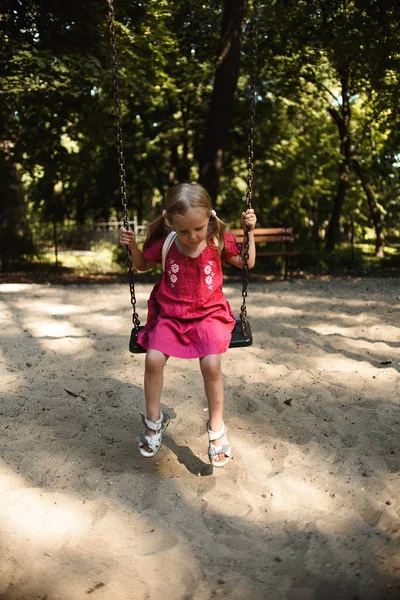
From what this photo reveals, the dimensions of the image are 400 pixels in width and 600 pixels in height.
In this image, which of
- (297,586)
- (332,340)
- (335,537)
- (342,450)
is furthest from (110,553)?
(332,340)

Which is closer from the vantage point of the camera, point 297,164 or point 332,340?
point 332,340

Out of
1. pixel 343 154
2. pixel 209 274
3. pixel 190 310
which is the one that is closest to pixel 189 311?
pixel 190 310

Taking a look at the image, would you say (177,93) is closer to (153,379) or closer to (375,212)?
(375,212)

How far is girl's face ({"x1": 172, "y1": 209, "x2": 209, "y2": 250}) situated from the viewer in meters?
2.66

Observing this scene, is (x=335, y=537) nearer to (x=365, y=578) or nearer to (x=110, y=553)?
(x=365, y=578)

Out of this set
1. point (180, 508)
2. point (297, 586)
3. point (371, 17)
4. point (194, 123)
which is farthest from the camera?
point (194, 123)

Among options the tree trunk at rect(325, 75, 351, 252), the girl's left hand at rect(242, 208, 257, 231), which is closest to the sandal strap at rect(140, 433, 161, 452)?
the girl's left hand at rect(242, 208, 257, 231)

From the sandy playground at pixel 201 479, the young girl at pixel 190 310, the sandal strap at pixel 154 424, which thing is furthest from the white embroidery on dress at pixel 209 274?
the sandy playground at pixel 201 479

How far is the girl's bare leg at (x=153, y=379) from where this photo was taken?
273 centimetres

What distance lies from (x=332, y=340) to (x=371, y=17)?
6085 mm

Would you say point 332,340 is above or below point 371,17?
below

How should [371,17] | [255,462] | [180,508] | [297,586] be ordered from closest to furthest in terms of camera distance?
[297,586] → [180,508] → [255,462] → [371,17]

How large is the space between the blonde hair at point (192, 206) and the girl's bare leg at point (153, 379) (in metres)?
0.62

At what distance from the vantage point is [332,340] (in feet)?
17.1
